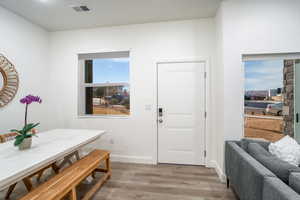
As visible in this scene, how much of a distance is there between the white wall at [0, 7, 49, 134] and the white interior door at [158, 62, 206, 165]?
252 centimetres

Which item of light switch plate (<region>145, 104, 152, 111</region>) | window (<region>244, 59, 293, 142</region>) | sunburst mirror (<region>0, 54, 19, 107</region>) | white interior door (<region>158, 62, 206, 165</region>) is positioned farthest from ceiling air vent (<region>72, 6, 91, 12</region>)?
window (<region>244, 59, 293, 142</region>)

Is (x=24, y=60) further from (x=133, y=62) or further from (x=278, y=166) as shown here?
(x=278, y=166)

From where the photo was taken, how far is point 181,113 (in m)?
3.13

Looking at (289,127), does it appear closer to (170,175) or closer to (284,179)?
(284,179)

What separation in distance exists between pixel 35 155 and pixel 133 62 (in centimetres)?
230

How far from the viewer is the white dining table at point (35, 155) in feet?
4.03

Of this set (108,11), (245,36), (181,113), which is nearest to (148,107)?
(181,113)

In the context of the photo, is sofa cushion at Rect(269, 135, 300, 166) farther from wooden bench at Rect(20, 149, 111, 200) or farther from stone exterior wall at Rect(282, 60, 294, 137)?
wooden bench at Rect(20, 149, 111, 200)

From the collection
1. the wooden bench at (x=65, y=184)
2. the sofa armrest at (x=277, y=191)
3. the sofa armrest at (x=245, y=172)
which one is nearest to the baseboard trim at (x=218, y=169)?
the sofa armrest at (x=245, y=172)

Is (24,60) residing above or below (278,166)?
above

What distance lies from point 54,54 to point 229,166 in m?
4.01

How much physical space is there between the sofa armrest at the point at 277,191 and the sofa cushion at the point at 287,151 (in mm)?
777

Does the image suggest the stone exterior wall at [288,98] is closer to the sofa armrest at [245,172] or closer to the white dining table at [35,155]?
the sofa armrest at [245,172]

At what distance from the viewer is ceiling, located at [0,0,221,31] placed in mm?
2576
